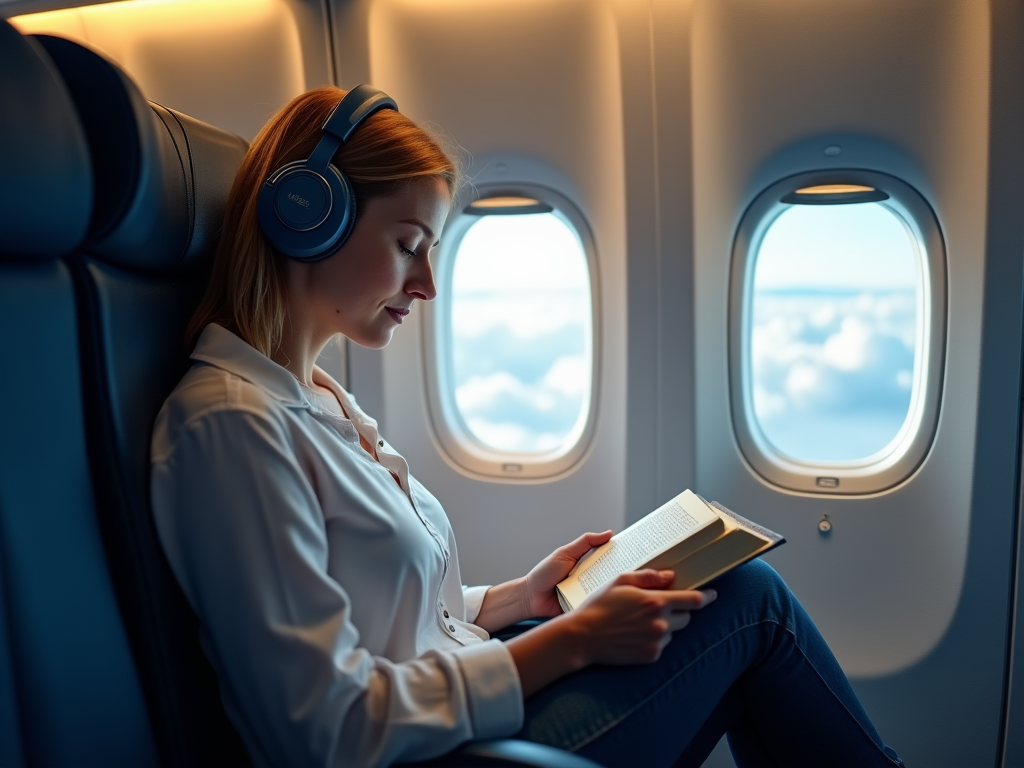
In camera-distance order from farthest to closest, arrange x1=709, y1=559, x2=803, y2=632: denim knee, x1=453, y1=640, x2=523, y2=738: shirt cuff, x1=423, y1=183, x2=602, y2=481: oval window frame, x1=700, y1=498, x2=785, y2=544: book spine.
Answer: x1=423, y1=183, x2=602, y2=481: oval window frame < x1=709, y1=559, x2=803, y2=632: denim knee < x1=700, y1=498, x2=785, y2=544: book spine < x1=453, y1=640, x2=523, y2=738: shirt cuff

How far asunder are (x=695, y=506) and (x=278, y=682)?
2.37 feet

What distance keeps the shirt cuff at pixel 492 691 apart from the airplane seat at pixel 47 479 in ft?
1.33

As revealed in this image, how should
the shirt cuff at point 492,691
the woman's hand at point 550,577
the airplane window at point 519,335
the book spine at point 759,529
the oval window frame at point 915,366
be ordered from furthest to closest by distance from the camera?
the airplane window at point 519,335 → the oval window frame at point 915,366 → the woman's hand at point 550,577 → the book spine at point 759,529 → the shirt cuff at point 492,691

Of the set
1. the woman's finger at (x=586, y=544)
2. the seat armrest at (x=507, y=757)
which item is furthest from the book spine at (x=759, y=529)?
the seat armrest at (x=507, y=757)

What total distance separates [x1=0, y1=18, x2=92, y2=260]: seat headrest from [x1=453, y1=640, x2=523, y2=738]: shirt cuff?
72cm

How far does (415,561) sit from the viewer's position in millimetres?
1173

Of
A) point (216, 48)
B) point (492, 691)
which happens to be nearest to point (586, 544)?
point (492, 691)

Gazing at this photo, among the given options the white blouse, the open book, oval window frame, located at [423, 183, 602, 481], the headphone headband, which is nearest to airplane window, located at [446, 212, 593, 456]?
oval window frame, located at [423, 183, 602, 481]

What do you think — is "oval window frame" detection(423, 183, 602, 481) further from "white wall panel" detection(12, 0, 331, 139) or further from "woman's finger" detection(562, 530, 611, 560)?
"woman's finger" detection(562, 530, 611, 560)

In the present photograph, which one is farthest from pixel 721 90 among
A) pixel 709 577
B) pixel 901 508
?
pixel 709 577

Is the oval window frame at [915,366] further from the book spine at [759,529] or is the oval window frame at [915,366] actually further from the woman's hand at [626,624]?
the woman's hand at [626,624]

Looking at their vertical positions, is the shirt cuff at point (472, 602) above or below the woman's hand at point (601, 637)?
below

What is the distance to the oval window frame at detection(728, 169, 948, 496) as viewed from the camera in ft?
7.34

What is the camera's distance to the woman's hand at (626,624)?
1149mm
